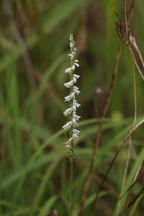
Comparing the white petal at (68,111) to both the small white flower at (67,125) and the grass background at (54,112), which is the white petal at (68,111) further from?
the grass background at (54,112)

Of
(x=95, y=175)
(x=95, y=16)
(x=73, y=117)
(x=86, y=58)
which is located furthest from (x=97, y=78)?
(x=73, y=117)

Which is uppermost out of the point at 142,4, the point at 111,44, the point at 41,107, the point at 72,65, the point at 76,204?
the point at 142,4

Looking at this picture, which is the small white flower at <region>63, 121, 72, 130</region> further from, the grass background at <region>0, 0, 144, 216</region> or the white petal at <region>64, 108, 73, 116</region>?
the grass background at <region>0, 0, 144, 216</region>

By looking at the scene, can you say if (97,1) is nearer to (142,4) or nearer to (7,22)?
(7,22)

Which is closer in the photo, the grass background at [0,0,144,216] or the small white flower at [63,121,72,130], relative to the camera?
the small white flower at [63,121,72,130]

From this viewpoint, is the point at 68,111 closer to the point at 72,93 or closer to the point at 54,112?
the point at 72,93

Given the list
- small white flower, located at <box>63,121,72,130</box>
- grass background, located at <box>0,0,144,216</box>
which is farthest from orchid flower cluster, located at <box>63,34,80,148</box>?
grass background, located at <box>0,0,144,216</box>

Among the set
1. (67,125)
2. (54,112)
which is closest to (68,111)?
(67,125)

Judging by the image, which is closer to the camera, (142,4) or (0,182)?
(0,182)
